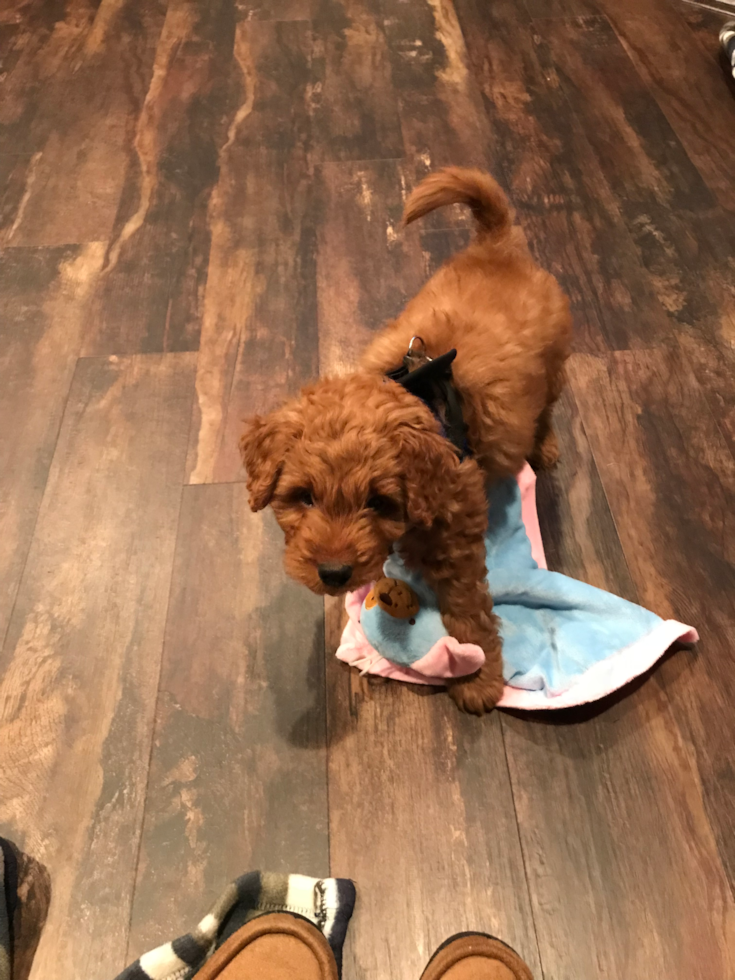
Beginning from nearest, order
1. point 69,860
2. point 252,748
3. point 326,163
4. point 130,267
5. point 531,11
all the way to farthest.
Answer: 1. point 69,860
2. point 252,748
3. point 130,267
4. point 326,163
5. point 531,11

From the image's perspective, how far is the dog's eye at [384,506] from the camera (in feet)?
3.96

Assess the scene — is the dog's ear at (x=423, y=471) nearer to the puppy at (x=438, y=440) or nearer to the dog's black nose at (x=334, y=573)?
the puppy at (x=438, y=440)

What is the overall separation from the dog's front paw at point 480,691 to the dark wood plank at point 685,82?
229cm

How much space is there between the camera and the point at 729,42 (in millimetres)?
3121

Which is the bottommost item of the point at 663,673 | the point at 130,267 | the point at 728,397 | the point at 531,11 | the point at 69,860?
the point at 69,860

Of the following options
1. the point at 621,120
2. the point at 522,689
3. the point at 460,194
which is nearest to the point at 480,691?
the point at 522,689

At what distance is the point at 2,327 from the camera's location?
7.88ft

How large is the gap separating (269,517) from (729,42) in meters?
3.26

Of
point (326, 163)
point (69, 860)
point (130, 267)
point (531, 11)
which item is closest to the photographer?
point (69, 860)

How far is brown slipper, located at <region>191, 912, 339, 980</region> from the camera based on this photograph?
1262 mm

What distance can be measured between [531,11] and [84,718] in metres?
4.09

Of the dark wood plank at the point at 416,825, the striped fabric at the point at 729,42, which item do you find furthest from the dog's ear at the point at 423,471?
the striped fabric at the point at 729,42

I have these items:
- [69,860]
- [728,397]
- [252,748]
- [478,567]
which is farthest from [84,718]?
[728,397]

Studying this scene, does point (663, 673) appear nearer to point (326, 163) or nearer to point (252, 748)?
point (252, 748)
